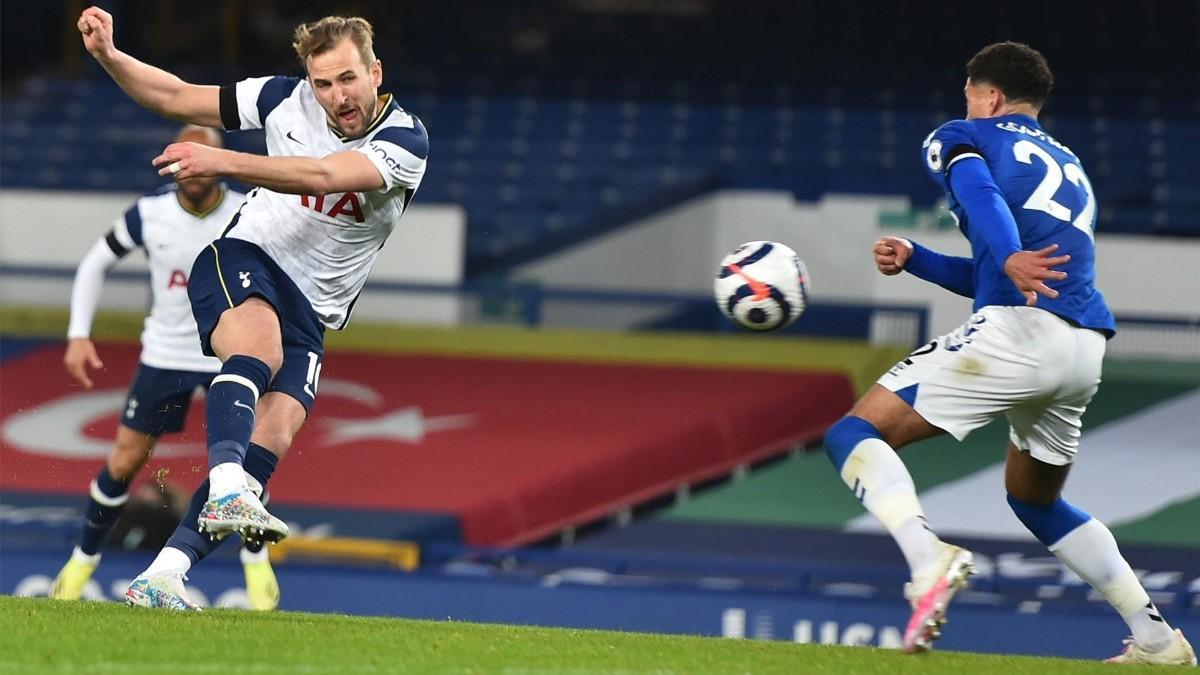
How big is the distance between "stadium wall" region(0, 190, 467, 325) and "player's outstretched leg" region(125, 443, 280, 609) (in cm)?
718

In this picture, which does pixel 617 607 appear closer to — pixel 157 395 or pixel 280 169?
pixel 157 395

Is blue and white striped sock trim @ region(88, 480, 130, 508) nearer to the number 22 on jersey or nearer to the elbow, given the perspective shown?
the elbow

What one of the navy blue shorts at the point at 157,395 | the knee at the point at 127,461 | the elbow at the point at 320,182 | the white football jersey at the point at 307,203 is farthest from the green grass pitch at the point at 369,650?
the navy blue shorts at the point at 157,395

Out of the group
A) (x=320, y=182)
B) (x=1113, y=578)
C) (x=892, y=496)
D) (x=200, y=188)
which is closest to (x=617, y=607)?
(x=200, y=188)

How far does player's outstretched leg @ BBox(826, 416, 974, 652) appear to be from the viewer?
5.59 metres

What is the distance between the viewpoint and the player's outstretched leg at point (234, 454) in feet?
18.8

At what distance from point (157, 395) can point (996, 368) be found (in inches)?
171

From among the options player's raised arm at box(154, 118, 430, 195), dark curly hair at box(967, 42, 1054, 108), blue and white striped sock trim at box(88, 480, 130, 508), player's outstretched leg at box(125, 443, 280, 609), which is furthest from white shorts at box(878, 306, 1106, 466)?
blue and white striped sock trim at box(88, 480, 130, 508)

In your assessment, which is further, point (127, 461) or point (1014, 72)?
point (127, 461)

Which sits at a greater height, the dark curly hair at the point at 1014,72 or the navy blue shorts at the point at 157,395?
the dark curly hair at the point at 1014,72

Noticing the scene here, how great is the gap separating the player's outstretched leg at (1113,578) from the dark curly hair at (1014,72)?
4.52ft

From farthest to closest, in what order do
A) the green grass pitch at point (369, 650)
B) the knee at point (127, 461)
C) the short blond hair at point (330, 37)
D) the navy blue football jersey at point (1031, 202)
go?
the knee at point (127, 461), the short blond hair at point (330, 37), the navy blue football jersey at point (1031, 202), the green grass pitch at point (369, 650)

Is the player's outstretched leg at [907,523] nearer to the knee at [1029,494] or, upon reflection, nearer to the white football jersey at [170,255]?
the knee at [1029,494]

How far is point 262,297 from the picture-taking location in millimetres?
6398
